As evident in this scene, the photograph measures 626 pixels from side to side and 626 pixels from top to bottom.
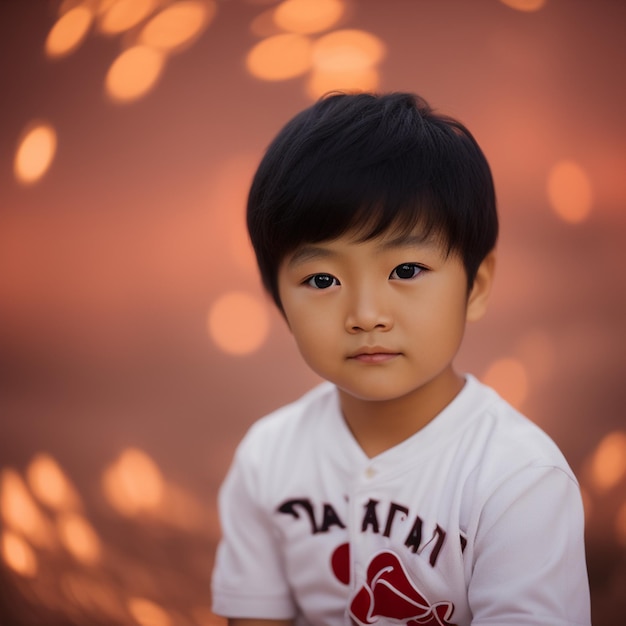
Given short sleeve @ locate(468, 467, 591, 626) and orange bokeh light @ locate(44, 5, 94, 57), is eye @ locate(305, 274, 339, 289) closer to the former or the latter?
short sleeve @ locate(468, 467, 591, 626)

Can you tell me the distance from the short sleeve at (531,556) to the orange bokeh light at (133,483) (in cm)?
74

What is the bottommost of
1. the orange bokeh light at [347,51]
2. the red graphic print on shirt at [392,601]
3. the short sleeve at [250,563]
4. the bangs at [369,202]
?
the red graphic print on shirt at [392,601]

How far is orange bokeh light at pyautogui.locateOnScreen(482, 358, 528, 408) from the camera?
4.49 ft

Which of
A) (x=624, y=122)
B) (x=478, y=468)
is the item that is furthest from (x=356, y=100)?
(x=624, y=122)

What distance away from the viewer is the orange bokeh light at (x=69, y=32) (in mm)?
1171

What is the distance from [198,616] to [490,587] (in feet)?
2.12

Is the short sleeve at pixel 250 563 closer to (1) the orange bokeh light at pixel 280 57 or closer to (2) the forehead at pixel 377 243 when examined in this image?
(2) the forehead at pixel 377 243

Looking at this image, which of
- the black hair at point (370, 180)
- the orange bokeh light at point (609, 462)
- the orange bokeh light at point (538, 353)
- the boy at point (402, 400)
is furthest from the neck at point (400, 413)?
the orange bokeh light at point (538, 353)

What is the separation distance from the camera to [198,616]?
1242 mm

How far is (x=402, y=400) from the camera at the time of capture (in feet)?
2.76

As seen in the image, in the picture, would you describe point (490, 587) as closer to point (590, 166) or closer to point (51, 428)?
point (590, 166)

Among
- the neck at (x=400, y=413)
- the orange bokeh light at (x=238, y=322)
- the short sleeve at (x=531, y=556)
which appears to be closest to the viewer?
the short sleeve at (x=531, y=556)

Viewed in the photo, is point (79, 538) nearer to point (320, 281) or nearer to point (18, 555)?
point (18, 555)

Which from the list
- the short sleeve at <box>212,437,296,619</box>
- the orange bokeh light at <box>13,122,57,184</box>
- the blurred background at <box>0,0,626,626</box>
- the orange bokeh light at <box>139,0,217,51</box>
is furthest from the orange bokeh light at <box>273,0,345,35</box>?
the short sleeve at <box>212,437,296,619</box>
